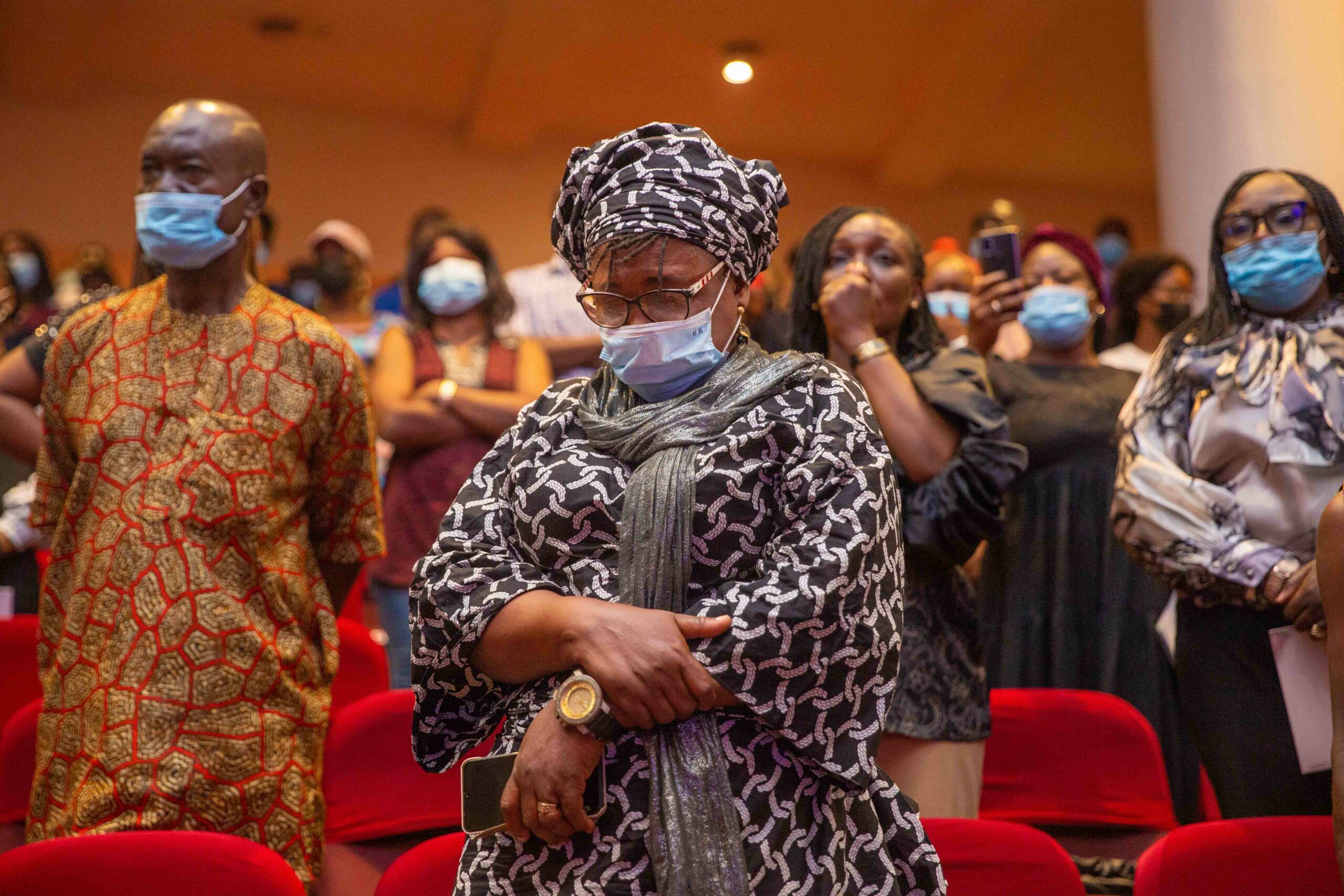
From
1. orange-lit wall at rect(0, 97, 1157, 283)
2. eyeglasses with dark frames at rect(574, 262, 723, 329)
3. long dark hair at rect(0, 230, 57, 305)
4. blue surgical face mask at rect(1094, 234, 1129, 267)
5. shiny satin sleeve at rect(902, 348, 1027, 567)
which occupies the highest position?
orange-lit wall at rect(0, 97, 1157, 283)

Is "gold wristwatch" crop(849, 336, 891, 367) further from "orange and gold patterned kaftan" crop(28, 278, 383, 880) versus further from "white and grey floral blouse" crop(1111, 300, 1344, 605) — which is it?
"orange and gold patterned kaftan" crop(28, 278, 383, 880)

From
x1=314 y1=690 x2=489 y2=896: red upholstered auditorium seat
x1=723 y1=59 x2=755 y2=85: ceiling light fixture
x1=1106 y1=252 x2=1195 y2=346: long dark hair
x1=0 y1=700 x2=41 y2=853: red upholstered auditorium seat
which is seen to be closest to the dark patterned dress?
x1=314 y1=690 x2=489 y2=896: red upholstered auditorium seat

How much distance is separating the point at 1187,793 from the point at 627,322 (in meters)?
2.34

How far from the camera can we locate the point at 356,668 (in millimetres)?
3367

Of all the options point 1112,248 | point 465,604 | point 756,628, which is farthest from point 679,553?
point 1112,248

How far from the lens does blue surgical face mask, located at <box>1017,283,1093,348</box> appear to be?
13.2 feet

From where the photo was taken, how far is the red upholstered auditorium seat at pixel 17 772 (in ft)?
9.15

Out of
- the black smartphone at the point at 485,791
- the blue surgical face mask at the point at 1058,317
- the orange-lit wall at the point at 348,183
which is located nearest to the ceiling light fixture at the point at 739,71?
the orange-lit wall at the point at 348,183

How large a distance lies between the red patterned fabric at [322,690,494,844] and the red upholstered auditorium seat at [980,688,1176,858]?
3.80 feet

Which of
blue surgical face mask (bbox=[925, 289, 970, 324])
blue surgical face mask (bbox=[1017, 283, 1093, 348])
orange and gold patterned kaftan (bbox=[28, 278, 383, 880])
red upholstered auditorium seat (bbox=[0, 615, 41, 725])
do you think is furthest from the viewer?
blue surgical face mask (bbox=[925, 289, 970, 324])

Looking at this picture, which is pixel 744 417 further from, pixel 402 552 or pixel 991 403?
pixel 402 552

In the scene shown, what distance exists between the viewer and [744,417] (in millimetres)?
Answer: 1888

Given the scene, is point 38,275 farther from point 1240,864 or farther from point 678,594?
point 1240,864

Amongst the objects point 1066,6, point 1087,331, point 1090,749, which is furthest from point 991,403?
point 1066,6
